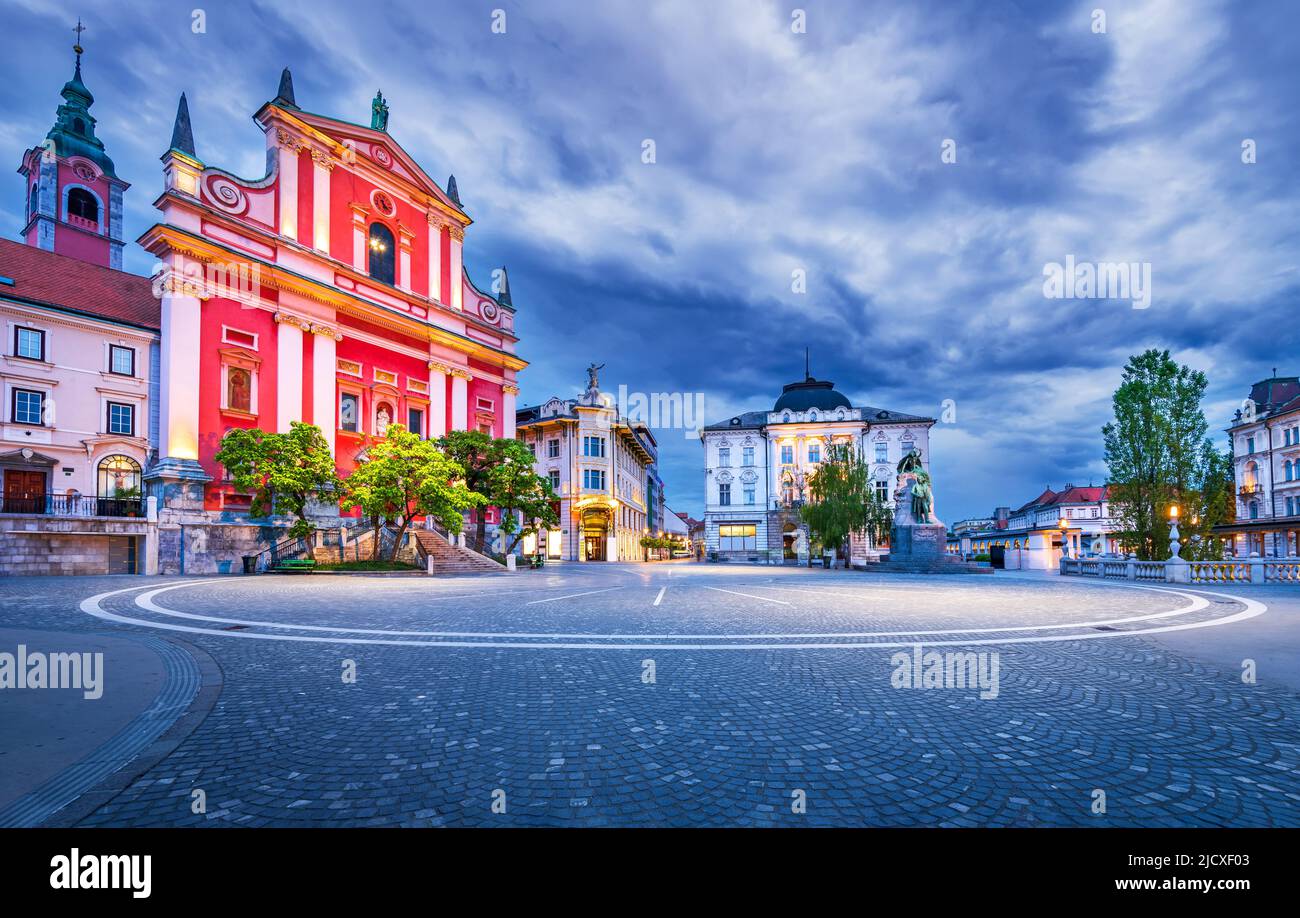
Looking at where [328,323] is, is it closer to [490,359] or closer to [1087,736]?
[490,359]

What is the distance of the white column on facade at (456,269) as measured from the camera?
4200cm

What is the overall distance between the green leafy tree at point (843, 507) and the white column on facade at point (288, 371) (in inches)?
1255

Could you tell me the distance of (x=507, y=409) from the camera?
4484 centimetres

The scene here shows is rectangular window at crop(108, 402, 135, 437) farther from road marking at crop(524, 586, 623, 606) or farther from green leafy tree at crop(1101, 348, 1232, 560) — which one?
green leafy tree at crop(1101, 348, 1232, 560)

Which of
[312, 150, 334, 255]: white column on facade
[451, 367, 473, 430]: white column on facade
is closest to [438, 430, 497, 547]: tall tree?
[451, 367, 473, 430]: white column on facade

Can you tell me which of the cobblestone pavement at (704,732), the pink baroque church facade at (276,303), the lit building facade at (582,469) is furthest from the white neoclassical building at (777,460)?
the cobblestone pavement at (704,732)

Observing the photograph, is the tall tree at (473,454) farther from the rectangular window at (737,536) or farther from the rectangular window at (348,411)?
the rectangular window at (737,536)

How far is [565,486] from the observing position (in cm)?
5456

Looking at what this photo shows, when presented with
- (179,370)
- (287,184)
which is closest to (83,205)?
(287,184)

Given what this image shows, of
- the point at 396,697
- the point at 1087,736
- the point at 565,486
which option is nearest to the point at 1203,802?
the point at 1087,736

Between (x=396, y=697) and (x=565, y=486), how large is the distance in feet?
161

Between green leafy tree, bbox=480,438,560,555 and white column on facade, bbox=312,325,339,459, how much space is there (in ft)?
28.2

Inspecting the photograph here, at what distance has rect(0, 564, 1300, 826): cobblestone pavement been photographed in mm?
→ 3434

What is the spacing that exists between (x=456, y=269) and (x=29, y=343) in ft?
73.5
